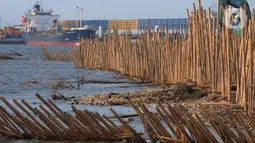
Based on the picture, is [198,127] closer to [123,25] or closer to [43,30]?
[123,25]

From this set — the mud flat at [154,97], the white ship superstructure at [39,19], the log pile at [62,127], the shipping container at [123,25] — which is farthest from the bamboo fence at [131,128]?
the white ship superstructure at [39,19]

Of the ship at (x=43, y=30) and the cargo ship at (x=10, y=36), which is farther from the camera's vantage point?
the cargo ship at (x=10, y=36)

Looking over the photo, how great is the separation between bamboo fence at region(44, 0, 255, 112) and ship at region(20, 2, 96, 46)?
90.2 meters

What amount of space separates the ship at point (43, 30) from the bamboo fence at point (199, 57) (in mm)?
90248

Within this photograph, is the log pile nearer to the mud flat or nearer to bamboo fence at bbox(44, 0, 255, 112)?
bamboo fence at bbox(44, 0, 255, 112)

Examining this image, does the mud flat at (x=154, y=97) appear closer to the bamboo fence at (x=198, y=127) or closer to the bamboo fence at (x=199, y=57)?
the bamboo fence at (x=199, y=57)

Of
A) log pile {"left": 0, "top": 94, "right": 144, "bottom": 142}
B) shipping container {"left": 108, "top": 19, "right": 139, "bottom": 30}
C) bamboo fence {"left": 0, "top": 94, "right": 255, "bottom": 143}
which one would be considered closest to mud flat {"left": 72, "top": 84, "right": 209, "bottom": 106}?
bamboo fence {"left": 0, "top": 94, "right": 255, "bottom": 143}

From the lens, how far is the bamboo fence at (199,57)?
44.5 feet

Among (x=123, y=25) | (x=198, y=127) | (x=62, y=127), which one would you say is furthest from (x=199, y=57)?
(x=123, y=25)

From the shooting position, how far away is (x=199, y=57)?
18359 mm

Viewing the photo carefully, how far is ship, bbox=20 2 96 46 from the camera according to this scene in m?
122

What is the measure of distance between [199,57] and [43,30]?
119701mm

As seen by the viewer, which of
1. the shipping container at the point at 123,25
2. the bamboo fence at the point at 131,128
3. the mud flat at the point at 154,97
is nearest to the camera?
the bamboo fence at the point at 131,128

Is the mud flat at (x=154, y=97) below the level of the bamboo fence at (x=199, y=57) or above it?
below
